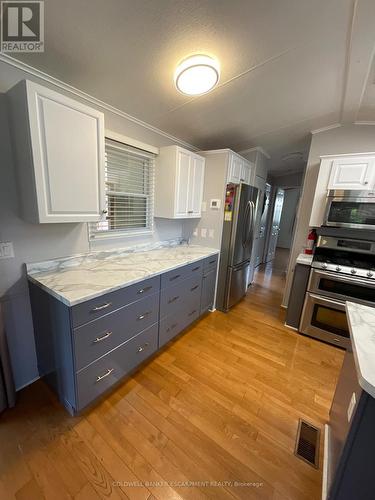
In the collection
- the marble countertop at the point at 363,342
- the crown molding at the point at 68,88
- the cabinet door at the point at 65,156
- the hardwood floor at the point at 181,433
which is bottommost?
Result: the hardwood floor at the point at 181,433

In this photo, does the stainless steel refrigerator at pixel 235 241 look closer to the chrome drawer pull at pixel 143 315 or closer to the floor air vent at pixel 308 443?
the chrome drawer pull at pixel 143 315

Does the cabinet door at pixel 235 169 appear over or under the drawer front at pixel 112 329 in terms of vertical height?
over

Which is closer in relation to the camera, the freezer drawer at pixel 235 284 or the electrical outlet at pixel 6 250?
the electrical outlet at pixel 6 250

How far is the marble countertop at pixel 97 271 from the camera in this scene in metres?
1.28

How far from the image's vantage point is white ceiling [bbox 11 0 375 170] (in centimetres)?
107

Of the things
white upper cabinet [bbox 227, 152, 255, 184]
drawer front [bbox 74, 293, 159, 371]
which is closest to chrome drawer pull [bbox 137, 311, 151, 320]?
drawer front [bbox 74, 293, 159, 371]

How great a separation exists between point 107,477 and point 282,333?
2.22m

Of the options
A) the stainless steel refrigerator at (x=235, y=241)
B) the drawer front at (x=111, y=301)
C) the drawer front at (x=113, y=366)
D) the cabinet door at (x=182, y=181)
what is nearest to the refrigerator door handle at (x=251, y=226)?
the stainless steel refrigerator at (x=235, y=241)

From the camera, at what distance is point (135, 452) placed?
1.23 metres

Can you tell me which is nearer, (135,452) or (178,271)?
(135,452)

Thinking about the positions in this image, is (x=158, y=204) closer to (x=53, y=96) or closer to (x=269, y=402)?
(x=53, y=96)

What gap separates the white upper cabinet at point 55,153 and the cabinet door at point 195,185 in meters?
1.26

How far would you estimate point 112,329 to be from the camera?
1453 millimetres

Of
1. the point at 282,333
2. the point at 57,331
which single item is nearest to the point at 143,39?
the point at 57,331
